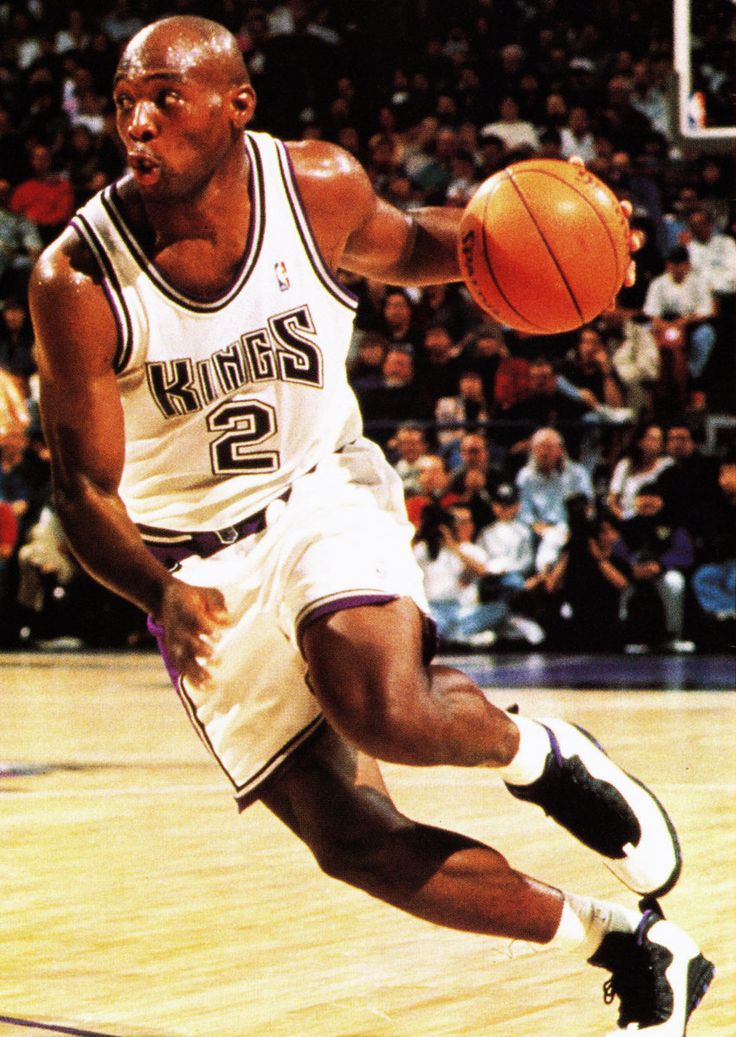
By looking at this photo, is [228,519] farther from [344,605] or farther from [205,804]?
[205,804]

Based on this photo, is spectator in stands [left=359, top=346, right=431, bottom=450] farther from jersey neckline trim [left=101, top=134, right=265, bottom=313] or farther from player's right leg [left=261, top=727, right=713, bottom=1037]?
player's right leg [left=261, top=727, right=713, bottom=1037]

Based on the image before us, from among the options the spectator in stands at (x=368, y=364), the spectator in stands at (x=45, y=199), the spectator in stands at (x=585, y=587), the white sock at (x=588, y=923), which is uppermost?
the white sock at (x=588, y=923)

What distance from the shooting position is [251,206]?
325 centimetres

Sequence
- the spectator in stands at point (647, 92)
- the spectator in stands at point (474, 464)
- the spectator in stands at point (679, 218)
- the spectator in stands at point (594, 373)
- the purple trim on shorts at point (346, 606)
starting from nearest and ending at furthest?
the purple trim on shorts at point (346, 606) < the spectator in stands at point (474, 464) < the spectator in stands at point (594, 373) < the spectator in stands at point (679, 218) < the spectator in stands at point (647, 92)

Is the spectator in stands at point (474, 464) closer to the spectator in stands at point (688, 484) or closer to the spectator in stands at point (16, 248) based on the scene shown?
the spectator in stands at point (688, 484)

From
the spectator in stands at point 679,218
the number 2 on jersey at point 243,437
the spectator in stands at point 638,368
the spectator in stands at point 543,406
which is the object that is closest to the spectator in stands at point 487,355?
the spectator in stands at point 543,406

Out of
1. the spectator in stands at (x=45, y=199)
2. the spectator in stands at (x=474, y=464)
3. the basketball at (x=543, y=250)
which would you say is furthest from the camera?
the spectator in stands at (x=45, y=199)

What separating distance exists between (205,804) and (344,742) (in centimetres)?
287

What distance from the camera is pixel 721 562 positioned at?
10.5 metres

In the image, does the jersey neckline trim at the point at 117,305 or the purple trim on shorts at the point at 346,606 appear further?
the jersey neckline trim at the point at 117,305

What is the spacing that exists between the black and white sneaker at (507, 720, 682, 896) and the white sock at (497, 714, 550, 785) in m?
0.02

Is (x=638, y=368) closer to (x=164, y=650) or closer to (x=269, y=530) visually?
(x=269, y=530)

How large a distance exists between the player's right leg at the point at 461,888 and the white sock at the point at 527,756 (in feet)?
0.47

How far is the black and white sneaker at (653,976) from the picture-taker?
3.07 metres
